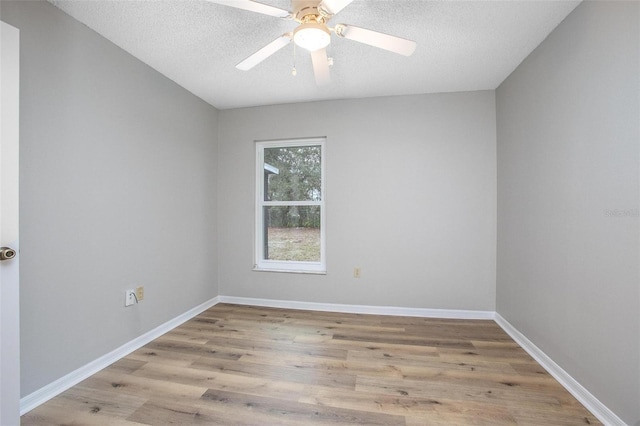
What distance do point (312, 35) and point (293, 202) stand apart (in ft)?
6.85

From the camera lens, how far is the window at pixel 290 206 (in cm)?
328

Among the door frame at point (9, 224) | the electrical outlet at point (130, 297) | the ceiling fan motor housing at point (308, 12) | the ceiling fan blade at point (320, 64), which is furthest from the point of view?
the electrical outlet at point (130, 297)

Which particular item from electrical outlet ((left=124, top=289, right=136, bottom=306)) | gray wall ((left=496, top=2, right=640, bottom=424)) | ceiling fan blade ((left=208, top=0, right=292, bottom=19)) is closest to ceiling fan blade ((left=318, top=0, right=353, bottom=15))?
ceiling fan blade ((left=208, top=0, right=292, bottom=19))

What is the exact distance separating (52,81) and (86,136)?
353 mm

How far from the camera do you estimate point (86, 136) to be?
1.87 meters

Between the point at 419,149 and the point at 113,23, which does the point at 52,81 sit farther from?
the point at 419,149

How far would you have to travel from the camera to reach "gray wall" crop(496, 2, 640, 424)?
135cm

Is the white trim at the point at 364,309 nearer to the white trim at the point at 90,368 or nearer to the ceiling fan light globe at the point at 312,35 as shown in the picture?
the white trim at the point at 90,368

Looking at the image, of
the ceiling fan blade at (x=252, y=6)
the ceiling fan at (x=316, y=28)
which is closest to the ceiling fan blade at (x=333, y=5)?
the ceiling fan at (x=316, y=28)

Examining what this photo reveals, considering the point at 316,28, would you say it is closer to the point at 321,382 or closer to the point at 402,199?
the point at 402,199

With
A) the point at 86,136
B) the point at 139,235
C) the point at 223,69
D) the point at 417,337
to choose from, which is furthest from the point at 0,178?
the point at 417,337

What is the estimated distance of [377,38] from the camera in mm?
1535

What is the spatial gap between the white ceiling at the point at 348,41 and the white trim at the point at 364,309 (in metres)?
2.40

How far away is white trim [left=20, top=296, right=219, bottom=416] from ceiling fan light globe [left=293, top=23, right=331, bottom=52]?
8.36 feet
